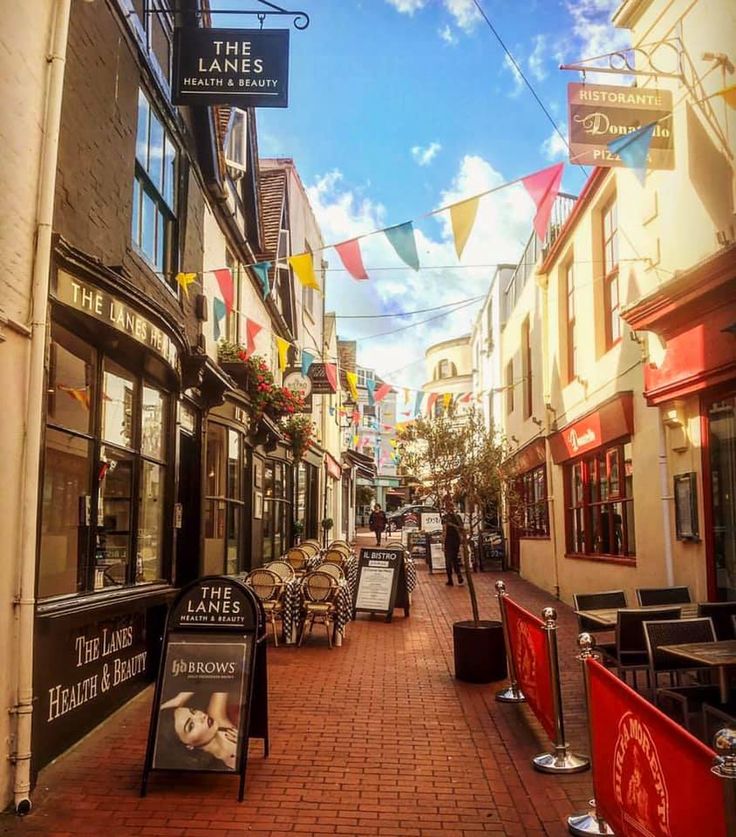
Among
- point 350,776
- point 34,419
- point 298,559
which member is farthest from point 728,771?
point 298,559

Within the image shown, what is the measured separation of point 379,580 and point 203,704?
787cm

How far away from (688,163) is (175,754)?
294 inches

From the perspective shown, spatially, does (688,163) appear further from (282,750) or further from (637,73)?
(282,750)

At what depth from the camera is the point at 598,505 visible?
13.1m

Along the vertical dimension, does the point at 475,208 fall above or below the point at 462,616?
above

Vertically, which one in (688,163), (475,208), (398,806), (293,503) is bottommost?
(398,806)

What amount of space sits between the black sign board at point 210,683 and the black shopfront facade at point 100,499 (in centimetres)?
86

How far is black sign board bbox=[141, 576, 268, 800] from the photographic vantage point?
16.2 ft

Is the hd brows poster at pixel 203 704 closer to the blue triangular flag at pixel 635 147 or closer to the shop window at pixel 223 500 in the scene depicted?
the shop window at pixel 223 500

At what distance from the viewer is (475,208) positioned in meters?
7.79

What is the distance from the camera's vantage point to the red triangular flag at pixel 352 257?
28.1ft

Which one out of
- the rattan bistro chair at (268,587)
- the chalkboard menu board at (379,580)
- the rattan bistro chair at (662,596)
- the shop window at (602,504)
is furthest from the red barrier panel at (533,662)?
the chalkboard menu board at (379,580)

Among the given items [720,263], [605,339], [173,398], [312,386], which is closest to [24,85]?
[173,398]

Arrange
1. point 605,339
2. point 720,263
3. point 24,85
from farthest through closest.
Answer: point 605,339 → point 720,263 → point 24,85
